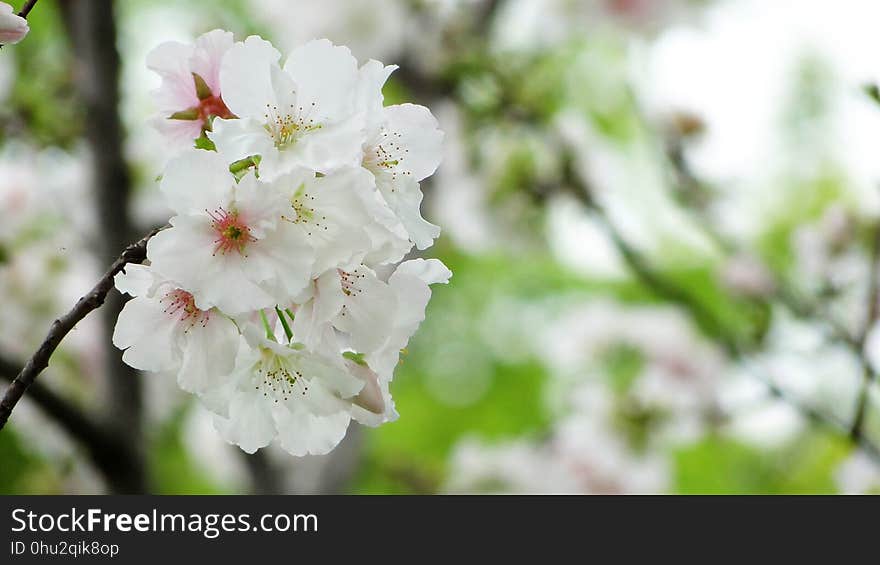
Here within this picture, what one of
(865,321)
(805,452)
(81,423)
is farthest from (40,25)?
(805,452)

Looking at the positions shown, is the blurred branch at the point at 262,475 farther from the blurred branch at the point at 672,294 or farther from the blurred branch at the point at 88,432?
the blurred branch at the point at 672,294

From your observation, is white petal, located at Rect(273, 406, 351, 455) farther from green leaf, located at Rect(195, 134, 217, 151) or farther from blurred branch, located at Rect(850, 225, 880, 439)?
blurred branch, located at Rect(850, 225, 880, 439)

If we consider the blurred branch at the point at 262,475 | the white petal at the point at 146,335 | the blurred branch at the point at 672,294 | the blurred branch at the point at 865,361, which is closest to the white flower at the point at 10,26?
the white petal at the point at 146,335

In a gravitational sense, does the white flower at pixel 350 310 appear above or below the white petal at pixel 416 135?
below

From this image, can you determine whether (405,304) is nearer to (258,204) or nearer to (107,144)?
(258,204)

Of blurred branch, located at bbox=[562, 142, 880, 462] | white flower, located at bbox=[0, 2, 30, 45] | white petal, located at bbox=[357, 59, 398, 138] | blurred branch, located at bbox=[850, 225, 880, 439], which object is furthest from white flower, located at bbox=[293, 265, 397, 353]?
blurred branch, located at bbox=[562, 142, 880, 462]

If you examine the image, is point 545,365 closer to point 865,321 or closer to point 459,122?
point 459,122
